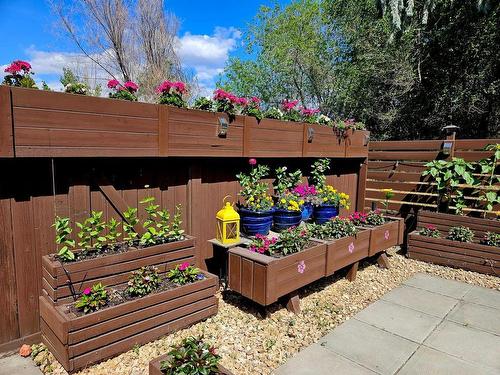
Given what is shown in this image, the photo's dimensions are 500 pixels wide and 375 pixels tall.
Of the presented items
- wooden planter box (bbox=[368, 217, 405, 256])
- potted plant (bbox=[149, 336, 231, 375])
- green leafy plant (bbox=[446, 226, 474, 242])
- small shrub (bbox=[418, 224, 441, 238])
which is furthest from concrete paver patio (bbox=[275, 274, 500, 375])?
small shrub (bbox=[418, 224, 441, 238])

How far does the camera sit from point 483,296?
12.1 feet

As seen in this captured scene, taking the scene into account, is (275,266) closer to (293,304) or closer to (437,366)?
(293,304)

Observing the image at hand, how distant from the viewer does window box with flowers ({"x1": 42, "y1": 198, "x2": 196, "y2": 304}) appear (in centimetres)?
227

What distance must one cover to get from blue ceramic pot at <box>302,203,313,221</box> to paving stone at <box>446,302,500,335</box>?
2.10 metres

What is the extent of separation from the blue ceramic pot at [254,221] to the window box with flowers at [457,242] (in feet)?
8.48

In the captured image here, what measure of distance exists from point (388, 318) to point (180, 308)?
2.01 m

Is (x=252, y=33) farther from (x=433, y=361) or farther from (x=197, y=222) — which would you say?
(x=433, y=361)

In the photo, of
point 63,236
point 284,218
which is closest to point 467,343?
point 284,218

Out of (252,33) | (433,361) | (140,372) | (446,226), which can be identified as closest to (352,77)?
(252,33)

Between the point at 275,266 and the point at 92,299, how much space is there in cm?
144

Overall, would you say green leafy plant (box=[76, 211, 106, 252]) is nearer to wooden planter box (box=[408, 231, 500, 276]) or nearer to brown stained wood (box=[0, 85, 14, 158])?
brown stained wood (box=[0, 85, 14, 158])

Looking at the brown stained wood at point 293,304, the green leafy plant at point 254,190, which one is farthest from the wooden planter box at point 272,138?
the brown stained wood at point 293,304

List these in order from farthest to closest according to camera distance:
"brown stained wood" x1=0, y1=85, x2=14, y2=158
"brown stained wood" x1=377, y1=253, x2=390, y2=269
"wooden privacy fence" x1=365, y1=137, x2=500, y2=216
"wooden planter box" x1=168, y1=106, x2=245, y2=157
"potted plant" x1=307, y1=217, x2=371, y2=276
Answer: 1. "wooden privacy fence" x1=365, y1=137, x2=500, y2=216
2. "brown stained wood" x1=377, y1=253, x2=390, y2=269
3. "potted plant" x1=307, y1=217, x2=371, y2=276
4. "wooden planter box" x1=168, y1=106, x2=245, y2=157
5. "brown stained wood" x1=0, y1=85, x2=14, y2=158

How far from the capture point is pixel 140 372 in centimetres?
214
